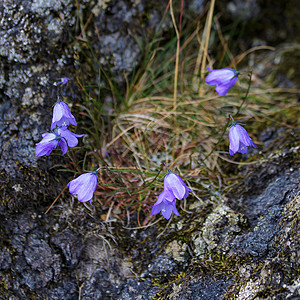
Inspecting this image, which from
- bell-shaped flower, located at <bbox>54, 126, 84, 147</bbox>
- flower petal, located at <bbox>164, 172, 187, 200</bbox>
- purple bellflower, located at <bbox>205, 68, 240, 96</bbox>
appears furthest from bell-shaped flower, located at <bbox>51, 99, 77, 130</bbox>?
purple bellflower, located at <bbox>205, 68, 240, 96</bbox>

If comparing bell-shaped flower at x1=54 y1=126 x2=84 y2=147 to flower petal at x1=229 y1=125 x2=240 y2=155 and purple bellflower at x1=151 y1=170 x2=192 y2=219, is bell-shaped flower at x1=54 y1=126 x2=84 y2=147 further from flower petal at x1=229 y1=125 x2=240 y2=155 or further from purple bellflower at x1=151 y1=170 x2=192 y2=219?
flower petal at x1=229 y1=125 x2=240 y2=155

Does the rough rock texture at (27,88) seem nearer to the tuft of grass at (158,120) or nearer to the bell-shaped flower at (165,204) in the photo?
the tuft of grass at (158,120)

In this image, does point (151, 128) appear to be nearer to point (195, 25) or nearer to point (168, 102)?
point (168, 102)

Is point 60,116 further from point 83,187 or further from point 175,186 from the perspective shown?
point 175,186

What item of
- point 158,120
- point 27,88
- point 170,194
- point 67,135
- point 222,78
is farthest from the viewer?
point 158,120

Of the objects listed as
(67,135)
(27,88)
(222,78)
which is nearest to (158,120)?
(222,78)

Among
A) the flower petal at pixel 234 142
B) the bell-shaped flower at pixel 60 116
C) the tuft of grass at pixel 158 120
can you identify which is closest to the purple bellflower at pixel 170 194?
the tuft of grass at pixel 158 120
